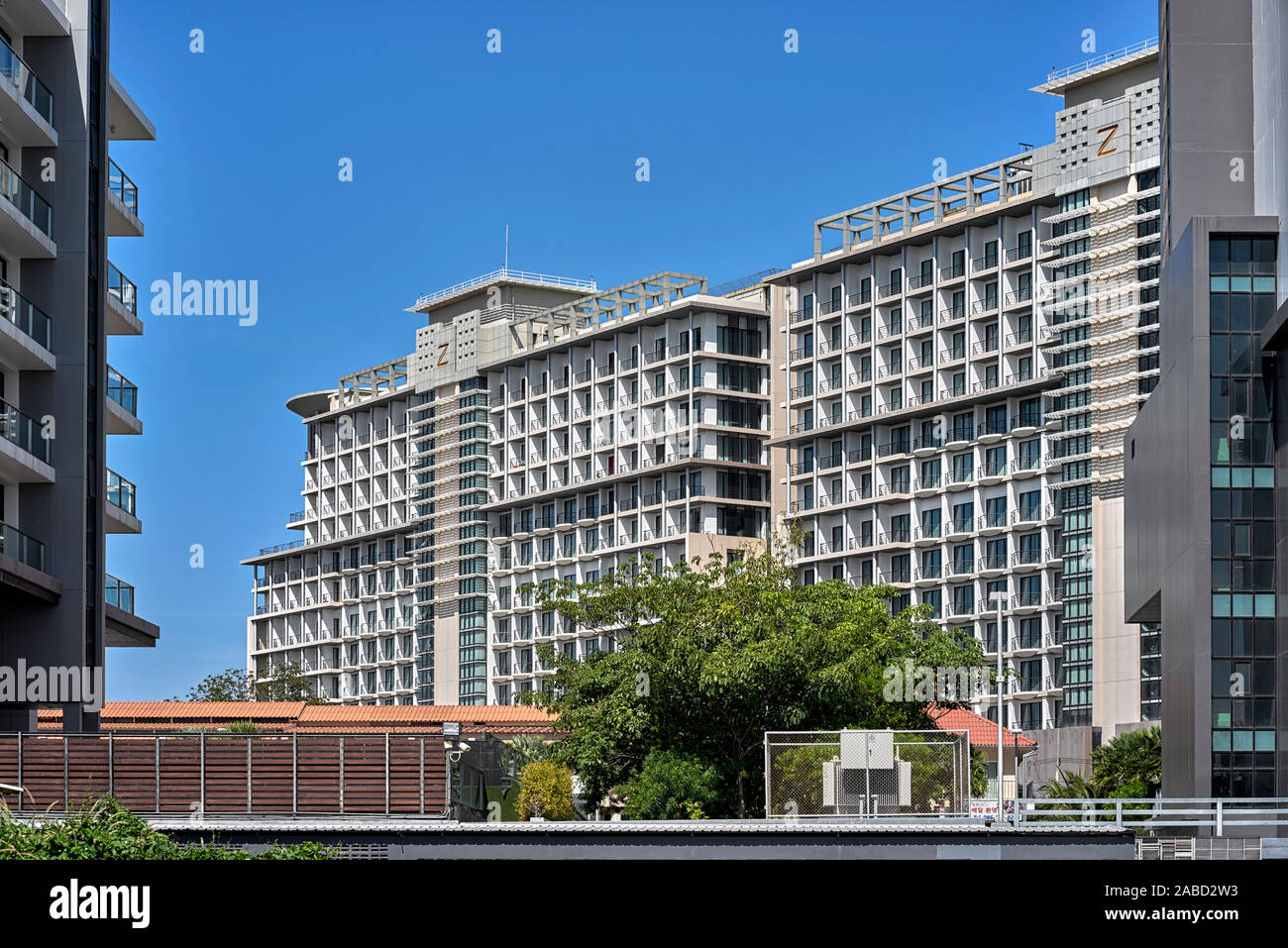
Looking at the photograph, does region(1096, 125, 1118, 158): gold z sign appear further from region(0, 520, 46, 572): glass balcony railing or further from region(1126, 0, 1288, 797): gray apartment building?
region(0, 520, 46, 572): glass balcony railing

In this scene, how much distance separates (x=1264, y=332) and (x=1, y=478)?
107 feet

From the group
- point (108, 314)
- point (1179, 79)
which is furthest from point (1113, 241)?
point (108, 314)

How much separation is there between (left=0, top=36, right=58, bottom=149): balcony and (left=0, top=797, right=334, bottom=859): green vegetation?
73.2ft

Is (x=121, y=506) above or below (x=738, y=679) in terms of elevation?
above

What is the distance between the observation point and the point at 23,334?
→ 139 feet

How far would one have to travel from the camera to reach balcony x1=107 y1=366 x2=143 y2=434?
1989 inches

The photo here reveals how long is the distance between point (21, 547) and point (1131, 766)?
45.6 metres

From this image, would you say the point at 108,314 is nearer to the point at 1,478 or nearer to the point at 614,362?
the point at 1,478

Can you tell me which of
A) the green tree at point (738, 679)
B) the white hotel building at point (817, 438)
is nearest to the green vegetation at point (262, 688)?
the white hotel building at point (817, 438)

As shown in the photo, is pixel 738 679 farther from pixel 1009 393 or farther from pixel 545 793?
pixel 1009 393

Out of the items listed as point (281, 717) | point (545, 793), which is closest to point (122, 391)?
point (545, 793)

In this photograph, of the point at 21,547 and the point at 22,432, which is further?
the point at 22,432
